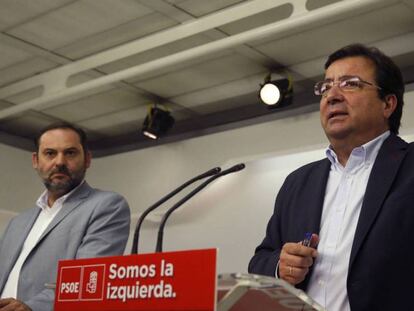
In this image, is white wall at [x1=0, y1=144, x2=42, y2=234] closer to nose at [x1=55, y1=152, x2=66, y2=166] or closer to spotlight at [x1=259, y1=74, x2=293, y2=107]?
spotlight at [x1=259, y1=74, x2=293, y2=107]

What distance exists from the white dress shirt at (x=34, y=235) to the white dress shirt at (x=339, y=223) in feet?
4.55

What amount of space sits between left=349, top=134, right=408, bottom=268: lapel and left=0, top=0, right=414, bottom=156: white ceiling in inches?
85.2

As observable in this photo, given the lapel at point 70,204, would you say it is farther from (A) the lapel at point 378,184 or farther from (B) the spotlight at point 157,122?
(B) the spotlight at point 157,122

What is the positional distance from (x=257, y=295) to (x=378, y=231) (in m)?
0.54

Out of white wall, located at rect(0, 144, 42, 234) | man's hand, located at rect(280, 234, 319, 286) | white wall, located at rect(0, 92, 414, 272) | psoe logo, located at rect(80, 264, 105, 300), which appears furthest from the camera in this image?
white wall, located at rect(0, 144, 42, 234)

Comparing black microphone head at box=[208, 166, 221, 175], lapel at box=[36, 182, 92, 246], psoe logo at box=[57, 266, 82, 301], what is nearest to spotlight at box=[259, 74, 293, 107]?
lapel at box=[36, 182, 92, 246]

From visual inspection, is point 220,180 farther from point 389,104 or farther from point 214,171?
point 389,104

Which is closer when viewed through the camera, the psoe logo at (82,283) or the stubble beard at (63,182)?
the psoe logo at (82,283)

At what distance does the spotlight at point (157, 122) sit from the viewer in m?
6.17

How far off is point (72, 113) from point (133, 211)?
1.05 meters

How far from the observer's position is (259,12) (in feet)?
14.5

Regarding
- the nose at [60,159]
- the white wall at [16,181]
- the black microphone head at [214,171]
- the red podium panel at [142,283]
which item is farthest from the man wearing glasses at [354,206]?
the white wall at [16,181]

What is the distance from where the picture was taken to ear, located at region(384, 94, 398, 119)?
7.22 feet

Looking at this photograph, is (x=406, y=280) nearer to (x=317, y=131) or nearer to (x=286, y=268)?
(x=286, y=268)
